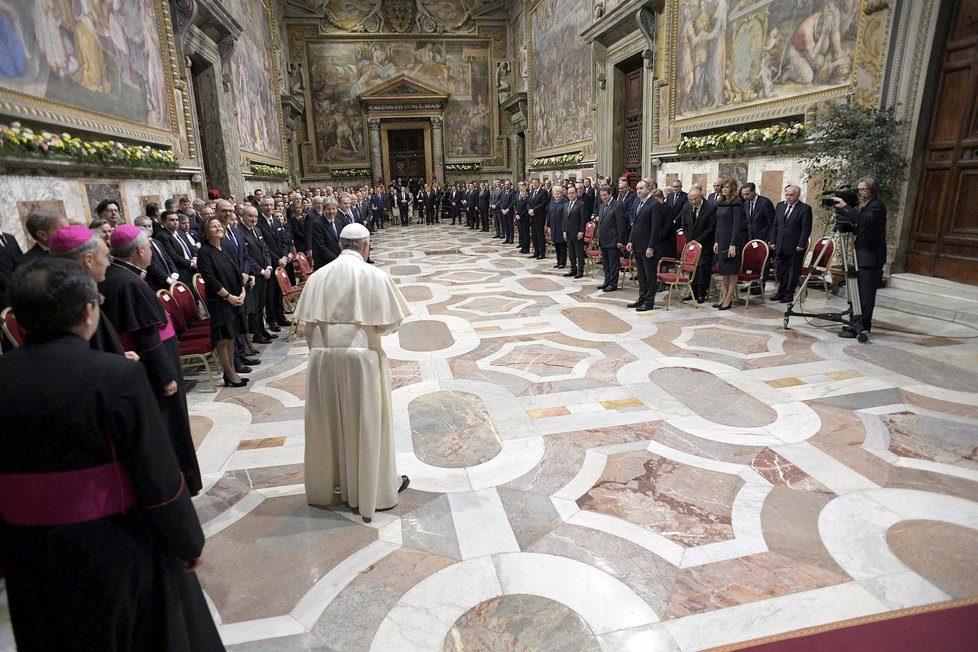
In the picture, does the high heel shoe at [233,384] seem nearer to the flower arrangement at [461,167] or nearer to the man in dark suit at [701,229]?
the man in dark suit at [701,229]

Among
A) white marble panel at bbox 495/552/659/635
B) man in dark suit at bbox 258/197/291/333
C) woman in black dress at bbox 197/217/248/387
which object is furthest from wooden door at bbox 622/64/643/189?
white marble panel at bbox 495/552/659/635

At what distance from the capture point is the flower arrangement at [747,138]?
8484mm

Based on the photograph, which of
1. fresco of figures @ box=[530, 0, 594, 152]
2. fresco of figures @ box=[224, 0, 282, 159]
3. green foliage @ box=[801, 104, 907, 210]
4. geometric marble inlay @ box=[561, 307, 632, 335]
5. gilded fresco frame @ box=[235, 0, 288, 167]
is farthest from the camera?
gilded fresco frame @ box=[235, 0, 288, 167]

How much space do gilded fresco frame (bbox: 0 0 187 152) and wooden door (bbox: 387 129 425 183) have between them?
647 inches

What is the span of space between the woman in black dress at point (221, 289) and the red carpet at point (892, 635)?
15.7 feet

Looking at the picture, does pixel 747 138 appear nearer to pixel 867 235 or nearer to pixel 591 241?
pixel 591 241

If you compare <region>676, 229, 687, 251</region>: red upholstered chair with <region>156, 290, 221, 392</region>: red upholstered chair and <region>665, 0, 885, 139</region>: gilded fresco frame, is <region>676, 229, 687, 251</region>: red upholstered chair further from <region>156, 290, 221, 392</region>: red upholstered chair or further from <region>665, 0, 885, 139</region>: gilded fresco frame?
<region>156, 290, 221, 392</region>: red upholstered chair

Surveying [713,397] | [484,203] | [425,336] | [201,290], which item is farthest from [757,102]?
[484,203]

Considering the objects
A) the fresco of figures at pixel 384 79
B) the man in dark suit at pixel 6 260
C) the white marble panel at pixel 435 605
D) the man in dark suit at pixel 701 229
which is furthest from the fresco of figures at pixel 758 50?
the fresco of figures at pixel 384 79

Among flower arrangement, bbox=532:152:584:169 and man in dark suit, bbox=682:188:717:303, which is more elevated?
flower arrangement, bbox=532:152:584:169

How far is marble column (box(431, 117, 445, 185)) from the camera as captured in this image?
25453 millimetres

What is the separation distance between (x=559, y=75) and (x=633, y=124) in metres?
5.16

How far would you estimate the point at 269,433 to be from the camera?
4188 millimetres

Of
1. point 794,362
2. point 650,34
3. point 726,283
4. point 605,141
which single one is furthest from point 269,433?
point 605,141
